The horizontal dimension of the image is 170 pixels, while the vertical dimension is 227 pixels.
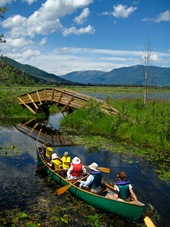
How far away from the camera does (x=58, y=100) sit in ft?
131

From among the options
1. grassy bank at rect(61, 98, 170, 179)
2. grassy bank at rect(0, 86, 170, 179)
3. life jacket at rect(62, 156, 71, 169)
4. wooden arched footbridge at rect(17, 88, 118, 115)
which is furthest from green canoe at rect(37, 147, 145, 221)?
wooden arched footbridge at rect(17, 88, 118, 115)

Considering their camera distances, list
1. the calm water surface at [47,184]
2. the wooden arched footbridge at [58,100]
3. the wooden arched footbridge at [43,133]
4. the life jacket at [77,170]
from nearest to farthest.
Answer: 1. the calm water surface at [47,184]
2. the life jacket at [77,170]
3. the wooden arched footbridge at [43,133]
4. the wooden arched footbridge at [58,100]

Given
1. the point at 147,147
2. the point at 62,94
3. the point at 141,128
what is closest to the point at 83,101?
the point at 62,94

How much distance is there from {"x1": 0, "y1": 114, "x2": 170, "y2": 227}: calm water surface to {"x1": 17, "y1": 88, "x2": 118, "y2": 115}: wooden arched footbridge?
10.9 metres

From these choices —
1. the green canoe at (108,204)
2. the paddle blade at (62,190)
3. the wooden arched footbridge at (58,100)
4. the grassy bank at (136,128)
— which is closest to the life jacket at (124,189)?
the green canoe at (108,204)

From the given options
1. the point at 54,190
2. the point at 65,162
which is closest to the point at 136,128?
the point at 65,162

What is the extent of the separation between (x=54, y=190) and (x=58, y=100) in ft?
81.4

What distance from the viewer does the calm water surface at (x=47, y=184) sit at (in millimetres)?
13344

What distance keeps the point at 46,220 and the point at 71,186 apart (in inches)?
120

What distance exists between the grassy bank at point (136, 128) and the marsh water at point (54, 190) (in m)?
1.91

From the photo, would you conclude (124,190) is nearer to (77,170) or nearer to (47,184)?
(77,170)

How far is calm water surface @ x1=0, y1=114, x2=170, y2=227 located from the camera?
13.3m

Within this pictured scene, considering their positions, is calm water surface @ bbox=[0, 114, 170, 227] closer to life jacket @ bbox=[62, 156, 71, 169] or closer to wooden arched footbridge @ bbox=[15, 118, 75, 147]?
life jacket @ bbox=[62, 156, 71, 169]

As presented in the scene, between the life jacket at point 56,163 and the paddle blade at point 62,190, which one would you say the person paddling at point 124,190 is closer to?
the paddle blade at point 62,190
